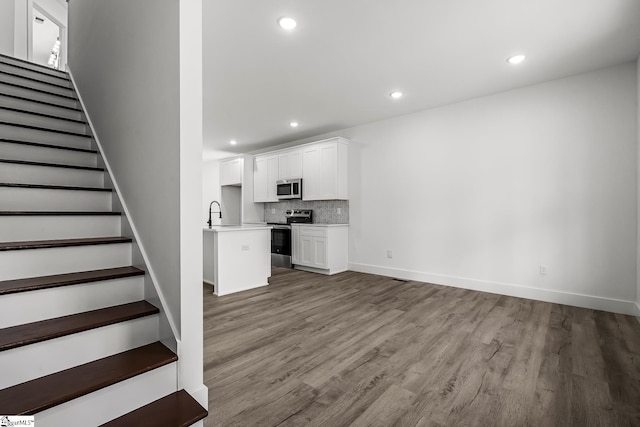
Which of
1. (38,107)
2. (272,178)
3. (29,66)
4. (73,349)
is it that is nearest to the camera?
(73,349)

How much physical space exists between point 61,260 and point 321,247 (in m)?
3.77

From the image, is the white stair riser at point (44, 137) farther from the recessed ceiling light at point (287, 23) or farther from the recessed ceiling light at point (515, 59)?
the recessed ceiling light at point (515, 59)

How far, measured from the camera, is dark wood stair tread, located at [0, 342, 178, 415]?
42.3 inches

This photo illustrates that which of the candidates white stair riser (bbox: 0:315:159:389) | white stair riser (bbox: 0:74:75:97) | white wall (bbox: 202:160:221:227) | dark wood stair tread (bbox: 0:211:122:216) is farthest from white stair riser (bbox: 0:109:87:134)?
white wall (bbox: 202:160:221:227)

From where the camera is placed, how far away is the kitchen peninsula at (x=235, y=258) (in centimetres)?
376

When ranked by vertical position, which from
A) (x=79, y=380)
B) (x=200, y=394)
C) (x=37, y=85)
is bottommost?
(x=200, y=394)

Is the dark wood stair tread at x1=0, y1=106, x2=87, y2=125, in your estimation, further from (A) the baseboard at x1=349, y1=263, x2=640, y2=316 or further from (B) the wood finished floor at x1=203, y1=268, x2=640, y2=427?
(A) the baseboard at x1=349, y1=263, x2=640, y2=316

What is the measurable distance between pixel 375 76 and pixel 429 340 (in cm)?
287

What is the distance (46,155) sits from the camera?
2.43 m

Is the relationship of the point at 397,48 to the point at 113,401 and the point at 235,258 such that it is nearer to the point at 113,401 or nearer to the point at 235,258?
the point at 235,258

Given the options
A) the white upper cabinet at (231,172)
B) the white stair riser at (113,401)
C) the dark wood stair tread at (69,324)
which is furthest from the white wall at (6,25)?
the white stair riser at (113,401)

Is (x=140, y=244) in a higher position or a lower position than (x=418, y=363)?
higher

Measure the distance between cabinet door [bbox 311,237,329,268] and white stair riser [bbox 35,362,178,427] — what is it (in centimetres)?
371

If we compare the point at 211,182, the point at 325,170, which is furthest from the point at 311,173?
the point at 211,182
